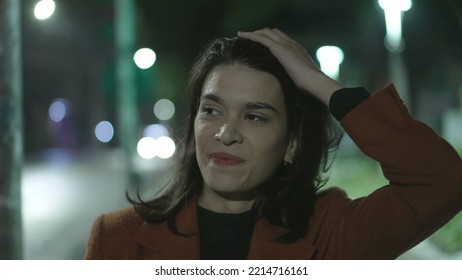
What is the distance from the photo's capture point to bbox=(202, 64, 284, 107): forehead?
150 centimetres

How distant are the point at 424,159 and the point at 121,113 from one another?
21.5 feet

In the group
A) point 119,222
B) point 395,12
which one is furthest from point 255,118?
point 395,12

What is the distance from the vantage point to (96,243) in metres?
1.57

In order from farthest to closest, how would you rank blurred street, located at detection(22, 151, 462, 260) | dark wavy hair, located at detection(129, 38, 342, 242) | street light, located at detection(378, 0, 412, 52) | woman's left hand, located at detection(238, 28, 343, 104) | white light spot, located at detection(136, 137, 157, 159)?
white light spot, located at detection(136, 137, 157, 159) → blurred street, located at detection(22, 151, 462, 260) → street light, located at detection(378, 0, 412, 52) → dark wavy hair, located at detection(129, 38, 342, 242) → woman's left hand, located at detection(238, 28, 343, 104)

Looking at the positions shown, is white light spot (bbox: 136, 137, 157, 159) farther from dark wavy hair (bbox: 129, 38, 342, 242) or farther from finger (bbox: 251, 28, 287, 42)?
finger (bbox: 251, 28, 287, 42)

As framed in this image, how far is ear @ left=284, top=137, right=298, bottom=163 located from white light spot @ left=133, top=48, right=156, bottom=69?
14.5ft

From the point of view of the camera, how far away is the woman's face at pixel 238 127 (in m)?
1.50

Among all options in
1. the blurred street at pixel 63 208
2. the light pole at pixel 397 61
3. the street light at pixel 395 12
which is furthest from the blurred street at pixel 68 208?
the light pole at pixel 397 61

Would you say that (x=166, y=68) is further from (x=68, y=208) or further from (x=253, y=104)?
(x=253, y=104)

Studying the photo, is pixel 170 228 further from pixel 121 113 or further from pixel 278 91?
pixel 121 113

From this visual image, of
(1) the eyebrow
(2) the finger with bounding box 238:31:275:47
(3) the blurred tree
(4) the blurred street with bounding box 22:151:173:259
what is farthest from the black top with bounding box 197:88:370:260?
(4) the blurred street with bounding box 22:151:173:259

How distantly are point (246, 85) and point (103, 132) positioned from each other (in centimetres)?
2953

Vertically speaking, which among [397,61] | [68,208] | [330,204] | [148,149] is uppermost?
[397,61]

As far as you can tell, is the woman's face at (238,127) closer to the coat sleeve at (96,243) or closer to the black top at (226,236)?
the black top at (226,236)
